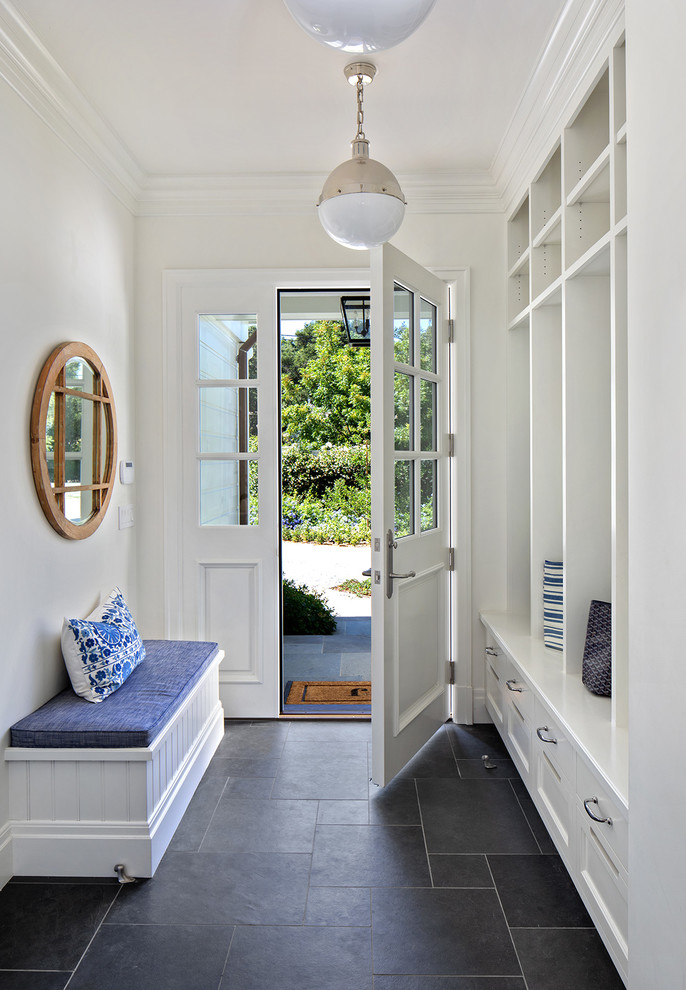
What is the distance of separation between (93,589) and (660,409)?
7.72 feet

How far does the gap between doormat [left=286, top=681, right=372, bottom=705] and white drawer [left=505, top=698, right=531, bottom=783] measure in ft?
3.82

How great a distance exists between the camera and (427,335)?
119 inches

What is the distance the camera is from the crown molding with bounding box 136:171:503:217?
128 inches

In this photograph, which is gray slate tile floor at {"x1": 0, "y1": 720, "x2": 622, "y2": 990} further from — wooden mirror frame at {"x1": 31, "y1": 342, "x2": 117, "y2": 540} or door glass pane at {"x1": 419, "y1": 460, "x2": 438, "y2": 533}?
wooden mirror frame at {"x1": 31, "y1": 342, "x2": 117, "y2": 540}

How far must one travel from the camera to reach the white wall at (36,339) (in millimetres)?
2115

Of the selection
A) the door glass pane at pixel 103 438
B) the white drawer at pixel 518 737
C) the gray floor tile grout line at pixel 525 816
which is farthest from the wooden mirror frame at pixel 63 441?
the gray floor tile grout line at pixel 525 816

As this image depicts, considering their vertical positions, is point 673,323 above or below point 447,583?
above

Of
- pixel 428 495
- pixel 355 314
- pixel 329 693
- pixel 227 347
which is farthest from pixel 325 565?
pixel 428 495

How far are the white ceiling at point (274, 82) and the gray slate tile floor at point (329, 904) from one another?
2672 mm

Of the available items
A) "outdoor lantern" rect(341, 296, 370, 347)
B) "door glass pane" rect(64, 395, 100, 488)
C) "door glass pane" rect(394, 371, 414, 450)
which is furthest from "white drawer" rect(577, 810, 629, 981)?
"outdoor lantern" rect(341, 296, 370, 347)

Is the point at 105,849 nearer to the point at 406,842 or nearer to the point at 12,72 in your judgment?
the point at 406,842

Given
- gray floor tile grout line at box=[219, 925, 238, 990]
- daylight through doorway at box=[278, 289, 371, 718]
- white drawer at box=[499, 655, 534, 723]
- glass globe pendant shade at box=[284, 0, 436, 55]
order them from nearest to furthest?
glass globe pendant shade at box=[284, 0, 436, 55]
gray floor tile grout line at box=[219, 925, 238, 990]
white drawer at box=[499, 655, 534, 723]
daylight through doorway at box=[278, 289, 371, 718]

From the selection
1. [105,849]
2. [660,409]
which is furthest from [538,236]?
[105,849]

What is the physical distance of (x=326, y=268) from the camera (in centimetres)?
334
